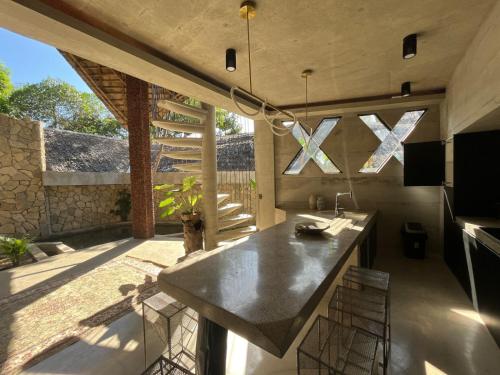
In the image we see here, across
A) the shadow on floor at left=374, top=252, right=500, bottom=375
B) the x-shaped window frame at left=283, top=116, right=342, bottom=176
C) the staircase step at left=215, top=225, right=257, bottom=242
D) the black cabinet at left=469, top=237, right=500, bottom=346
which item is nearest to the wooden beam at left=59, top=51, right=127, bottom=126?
the staircase step at left=215, top=225, right=257, bottom=242

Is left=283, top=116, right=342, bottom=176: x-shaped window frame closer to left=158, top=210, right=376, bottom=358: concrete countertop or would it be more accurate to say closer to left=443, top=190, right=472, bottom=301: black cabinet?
left=443, top=190, right=472, bottom=301: black cabinet

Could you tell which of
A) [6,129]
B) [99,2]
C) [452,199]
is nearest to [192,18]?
[99,2]

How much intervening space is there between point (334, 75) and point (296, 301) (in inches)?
105

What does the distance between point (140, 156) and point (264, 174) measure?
2817mm

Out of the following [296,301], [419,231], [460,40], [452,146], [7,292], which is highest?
[460,40]

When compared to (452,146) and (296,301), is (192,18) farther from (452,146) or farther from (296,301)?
(452,146)

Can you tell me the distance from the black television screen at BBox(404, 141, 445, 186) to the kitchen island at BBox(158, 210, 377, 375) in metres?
2.15

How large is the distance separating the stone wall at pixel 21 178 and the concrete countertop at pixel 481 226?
8.26 meters

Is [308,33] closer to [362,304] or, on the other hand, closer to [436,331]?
[362,304]

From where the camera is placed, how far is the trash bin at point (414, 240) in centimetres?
340

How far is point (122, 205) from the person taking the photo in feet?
24.6

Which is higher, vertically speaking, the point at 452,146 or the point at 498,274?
the point at 452,146

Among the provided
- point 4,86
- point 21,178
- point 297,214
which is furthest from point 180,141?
point 4,86

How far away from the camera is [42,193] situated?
19.6 ft
